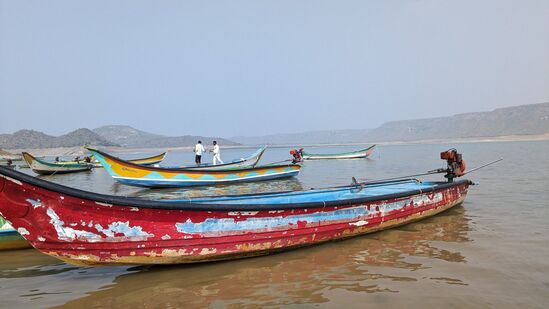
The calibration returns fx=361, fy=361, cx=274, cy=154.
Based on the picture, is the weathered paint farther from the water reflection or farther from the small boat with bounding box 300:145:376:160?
the small boat with bounding box 300:145:376:160

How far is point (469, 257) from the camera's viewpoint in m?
6.37

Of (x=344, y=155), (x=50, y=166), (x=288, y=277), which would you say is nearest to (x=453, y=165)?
(x=288, y=277)

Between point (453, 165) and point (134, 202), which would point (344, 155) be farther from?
point (134, 202)

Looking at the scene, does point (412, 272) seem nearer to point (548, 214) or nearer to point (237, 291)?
point (237, 291)

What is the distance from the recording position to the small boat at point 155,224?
484cm

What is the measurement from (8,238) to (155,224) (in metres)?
3.89

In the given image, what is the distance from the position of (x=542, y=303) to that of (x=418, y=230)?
3.85 meters

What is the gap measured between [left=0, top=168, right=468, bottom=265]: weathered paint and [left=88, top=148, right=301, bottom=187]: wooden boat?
10251 mm

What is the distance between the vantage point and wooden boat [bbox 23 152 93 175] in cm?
2700

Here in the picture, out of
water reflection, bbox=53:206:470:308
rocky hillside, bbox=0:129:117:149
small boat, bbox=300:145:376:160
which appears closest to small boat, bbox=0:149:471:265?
water reflection, bbox=53:206:470:308

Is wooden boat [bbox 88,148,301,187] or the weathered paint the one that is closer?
the weathered paint

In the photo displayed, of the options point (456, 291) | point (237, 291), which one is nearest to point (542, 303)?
point (456, 291)

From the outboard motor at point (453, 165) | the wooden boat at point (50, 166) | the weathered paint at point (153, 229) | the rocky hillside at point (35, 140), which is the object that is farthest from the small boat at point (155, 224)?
the rocky hillside at point (35, 140)

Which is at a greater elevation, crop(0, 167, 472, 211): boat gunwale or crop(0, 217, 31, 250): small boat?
crop(0, 167, 472, 211): boat gunwale
